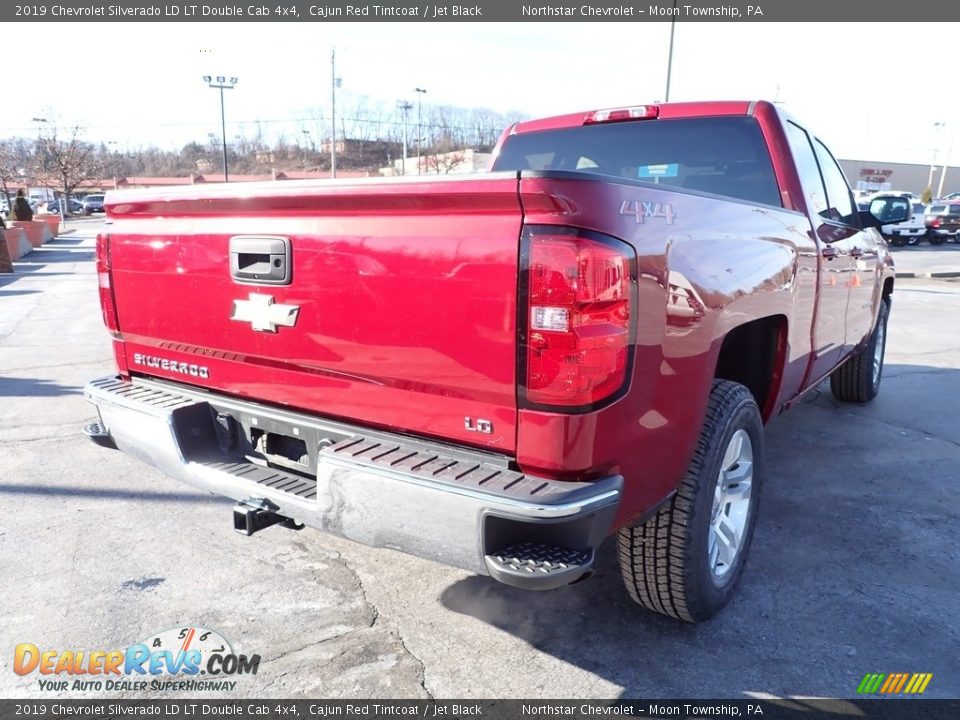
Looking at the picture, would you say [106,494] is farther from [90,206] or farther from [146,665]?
[90,206]

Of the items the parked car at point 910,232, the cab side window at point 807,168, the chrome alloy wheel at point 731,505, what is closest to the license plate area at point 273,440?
the chrome alloy wheel at point 731,505

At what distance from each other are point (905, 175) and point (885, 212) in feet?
309

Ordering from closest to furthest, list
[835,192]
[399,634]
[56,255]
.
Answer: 1. [399,634]
2. [835,192]
3. [56,255]

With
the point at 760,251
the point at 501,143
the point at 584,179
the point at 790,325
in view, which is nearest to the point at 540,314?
the point at 584,179

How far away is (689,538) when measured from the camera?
243cm

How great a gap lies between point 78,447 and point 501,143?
352 centimetres

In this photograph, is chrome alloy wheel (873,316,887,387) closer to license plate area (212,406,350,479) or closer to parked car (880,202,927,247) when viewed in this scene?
license plate area (212,406,350,479)

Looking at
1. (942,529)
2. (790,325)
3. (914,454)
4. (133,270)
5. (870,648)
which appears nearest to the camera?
(870,648)

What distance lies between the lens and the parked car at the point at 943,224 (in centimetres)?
2725

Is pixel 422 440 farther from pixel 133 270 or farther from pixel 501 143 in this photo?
pixel 501 143

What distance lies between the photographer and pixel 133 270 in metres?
2.96

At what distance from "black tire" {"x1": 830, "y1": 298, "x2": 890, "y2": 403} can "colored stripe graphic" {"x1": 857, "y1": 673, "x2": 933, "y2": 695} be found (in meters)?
3.73

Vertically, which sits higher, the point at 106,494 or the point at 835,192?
the point at 835,192

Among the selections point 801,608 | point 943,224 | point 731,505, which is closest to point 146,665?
point 731,505
